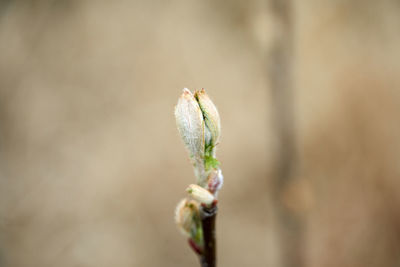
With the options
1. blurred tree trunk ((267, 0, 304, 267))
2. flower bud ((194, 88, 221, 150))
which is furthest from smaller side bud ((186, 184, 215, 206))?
blurred tree trunk ((267, 0, 304, 267))

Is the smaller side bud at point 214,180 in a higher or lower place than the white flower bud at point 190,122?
lower

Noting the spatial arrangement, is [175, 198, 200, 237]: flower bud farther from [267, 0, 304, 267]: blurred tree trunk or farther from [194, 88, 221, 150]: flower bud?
[267, 0, 304, 267]: blurred tree trunk

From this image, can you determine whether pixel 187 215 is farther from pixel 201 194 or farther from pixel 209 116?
pixel 209 116

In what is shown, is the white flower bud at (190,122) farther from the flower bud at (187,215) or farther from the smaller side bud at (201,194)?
the flower bud at (187,215)

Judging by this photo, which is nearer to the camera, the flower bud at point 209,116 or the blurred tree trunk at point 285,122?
the flower bud at point 209,116

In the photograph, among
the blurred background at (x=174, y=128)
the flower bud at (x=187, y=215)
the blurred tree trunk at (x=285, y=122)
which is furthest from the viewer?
the blurred background at (x=174, y=128)

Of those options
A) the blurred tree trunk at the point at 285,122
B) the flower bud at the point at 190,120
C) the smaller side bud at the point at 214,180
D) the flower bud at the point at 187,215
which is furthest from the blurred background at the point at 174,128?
the flower bud at the point at 190,120

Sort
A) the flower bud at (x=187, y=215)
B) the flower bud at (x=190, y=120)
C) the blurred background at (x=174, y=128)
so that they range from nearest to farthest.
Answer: the flower bud at (x=190, y=120) < the flower bud at (x=187, y=215) < the blurred background at (x=174, y=128)

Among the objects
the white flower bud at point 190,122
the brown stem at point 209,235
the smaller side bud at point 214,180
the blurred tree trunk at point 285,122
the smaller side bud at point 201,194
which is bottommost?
the brown stem at point 209,235
